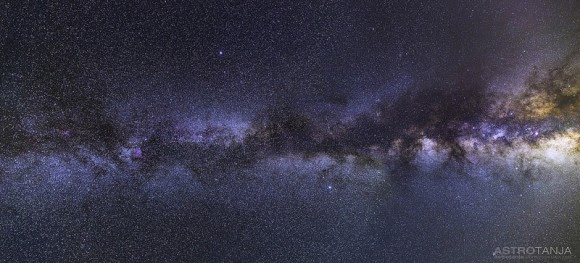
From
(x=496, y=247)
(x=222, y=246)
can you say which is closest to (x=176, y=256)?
(x=222, y=246)

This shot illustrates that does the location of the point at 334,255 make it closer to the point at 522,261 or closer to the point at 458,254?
the point at 458,254

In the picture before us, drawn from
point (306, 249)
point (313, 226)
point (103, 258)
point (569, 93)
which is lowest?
point (103, 258)

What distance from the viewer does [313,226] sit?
448 inches

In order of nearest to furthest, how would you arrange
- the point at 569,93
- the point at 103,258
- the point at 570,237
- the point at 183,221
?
the point at 569,93 < the point at 570,237 < the point at 103,258 < the point at 183,221

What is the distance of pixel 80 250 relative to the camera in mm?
10195

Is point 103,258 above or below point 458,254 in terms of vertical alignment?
below

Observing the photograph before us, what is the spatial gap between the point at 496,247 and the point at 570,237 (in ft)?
6.94

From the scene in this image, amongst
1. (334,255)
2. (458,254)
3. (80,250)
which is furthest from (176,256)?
(458,254)

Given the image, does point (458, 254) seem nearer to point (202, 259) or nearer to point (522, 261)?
point (522, 261)

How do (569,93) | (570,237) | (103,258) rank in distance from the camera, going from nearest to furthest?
(569,93)
(570,237)
(103,258)

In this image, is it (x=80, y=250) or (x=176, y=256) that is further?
(x=176, y=256)

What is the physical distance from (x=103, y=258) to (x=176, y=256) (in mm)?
2347

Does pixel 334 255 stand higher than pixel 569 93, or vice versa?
pixel 569 93

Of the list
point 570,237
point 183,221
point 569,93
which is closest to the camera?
point 569,93
